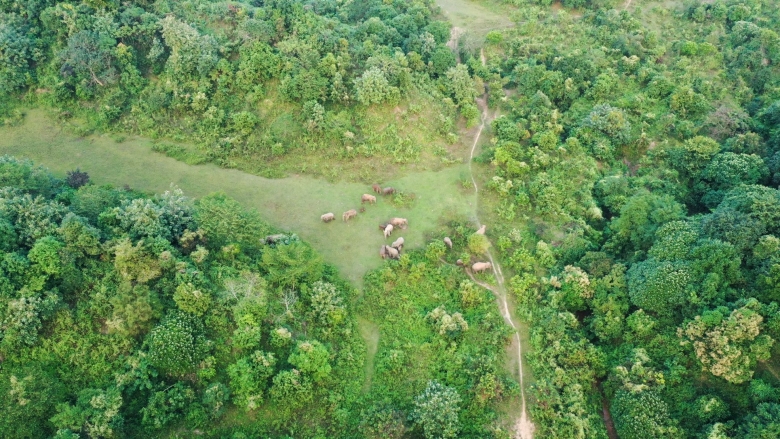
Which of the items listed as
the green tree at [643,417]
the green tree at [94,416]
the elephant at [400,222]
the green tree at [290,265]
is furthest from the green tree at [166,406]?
the green tree at [643,417]

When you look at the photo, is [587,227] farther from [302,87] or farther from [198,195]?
[198,195]

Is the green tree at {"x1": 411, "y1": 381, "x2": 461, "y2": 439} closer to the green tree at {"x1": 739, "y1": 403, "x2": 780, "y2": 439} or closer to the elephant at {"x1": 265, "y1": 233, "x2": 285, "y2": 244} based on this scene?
the green tree at {"x1": 739, "y1": 403, "x2": 780, "y2": 439}

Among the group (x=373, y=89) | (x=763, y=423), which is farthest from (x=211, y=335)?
(x=763, y=423)

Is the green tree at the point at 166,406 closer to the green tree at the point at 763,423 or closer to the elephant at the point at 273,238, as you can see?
the elephant at the point at 273,238

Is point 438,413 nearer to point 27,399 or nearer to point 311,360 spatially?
point 311,360

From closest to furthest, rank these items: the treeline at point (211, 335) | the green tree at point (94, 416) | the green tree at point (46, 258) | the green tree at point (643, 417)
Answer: the green tree at point (94, 416), the green tree at point (643, 417), the treeline at point (211, 335), the green tree at point (46, 258)

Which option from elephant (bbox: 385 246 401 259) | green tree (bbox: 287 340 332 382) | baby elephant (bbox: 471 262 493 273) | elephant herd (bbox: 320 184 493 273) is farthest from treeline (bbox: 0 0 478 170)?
green tree (bbox: 287 340 332 382)
